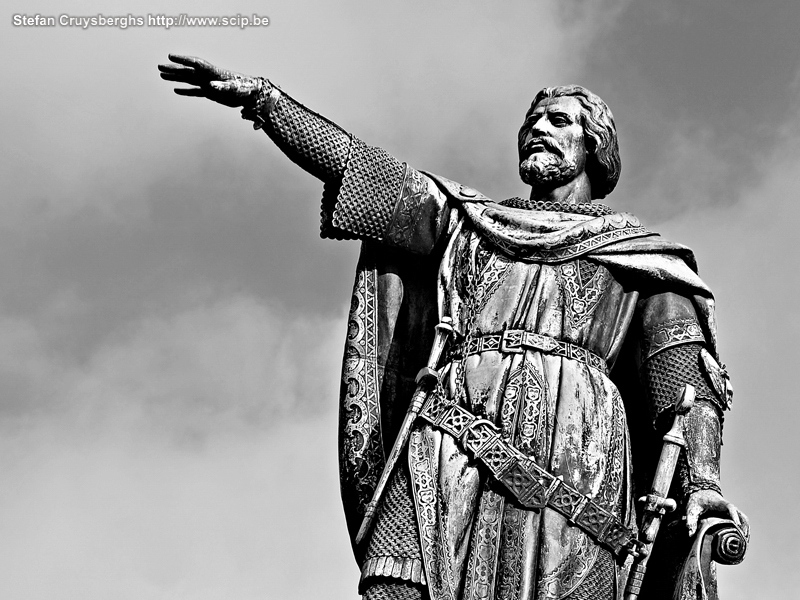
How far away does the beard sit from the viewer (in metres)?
15.4

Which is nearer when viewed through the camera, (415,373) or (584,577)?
(584,577)

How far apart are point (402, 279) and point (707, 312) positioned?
7.56ft

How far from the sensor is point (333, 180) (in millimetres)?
14906

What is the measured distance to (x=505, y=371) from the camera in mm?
14164

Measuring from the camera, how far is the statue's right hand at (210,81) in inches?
565

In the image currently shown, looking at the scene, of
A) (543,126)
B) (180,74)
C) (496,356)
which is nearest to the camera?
(496,356)

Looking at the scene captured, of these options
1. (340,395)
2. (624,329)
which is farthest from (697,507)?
(340,395)

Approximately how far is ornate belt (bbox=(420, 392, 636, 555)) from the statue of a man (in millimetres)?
14

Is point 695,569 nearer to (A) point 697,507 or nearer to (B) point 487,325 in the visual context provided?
(A) point 697,507

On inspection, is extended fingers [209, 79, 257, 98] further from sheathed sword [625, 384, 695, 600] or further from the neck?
sheathed sword [625, 384, 695, 600]

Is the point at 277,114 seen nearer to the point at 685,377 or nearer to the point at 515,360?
the point at 515,360

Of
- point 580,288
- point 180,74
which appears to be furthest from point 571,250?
point 180,74

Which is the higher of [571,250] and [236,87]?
[236,87]

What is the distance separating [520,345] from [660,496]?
1.46m
